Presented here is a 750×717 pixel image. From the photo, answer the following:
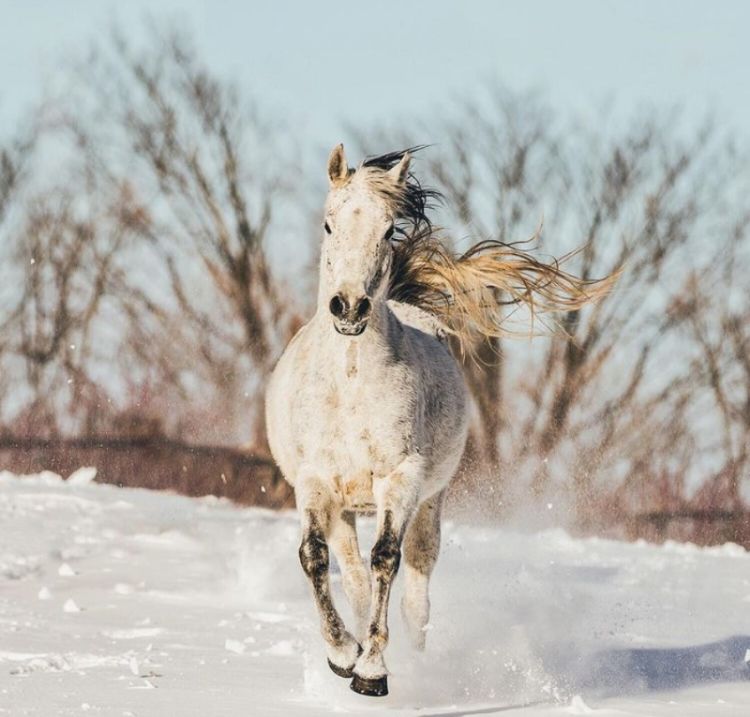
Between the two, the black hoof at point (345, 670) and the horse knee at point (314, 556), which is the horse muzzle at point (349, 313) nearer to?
the horse knee at point (314, 556)

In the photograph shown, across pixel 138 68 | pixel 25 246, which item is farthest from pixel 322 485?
pixel 138 68

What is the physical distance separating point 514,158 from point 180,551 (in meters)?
12.6

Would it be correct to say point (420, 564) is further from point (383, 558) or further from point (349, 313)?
point (349, 313)

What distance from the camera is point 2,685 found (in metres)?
5.44

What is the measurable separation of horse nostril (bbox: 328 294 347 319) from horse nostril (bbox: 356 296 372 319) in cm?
5

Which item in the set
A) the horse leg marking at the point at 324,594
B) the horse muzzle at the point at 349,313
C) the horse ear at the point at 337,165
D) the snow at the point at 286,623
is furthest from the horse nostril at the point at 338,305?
the snow at the point at 286,623

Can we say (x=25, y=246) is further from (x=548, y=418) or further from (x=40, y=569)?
(x=40, y=569)

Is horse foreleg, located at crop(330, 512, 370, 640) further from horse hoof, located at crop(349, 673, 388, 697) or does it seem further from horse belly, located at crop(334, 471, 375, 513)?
horse hoof, located at crop(349, 673, 388, 697)

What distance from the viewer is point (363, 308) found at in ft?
15.5

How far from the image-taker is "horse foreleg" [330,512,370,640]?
5.43 metres

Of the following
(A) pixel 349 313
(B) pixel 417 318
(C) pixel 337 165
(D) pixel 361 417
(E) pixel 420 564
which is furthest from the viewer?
(B) pixel 417 318

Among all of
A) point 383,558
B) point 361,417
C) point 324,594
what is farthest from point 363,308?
point 324,594

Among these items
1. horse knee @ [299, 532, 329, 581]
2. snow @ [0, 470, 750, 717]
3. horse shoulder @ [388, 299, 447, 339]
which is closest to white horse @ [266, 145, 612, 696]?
horse knee @ [299, 532, 329, 581]

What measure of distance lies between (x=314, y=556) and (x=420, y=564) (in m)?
1.22
